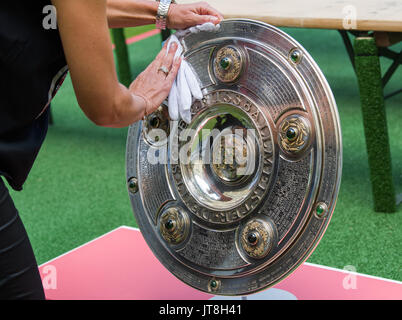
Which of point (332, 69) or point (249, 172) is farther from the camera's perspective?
point (332, 69)

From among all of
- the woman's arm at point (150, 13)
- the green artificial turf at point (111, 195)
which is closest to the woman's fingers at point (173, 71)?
the woman's arm at point (150, 13)

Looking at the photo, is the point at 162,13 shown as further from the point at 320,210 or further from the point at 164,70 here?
the point at 320,210

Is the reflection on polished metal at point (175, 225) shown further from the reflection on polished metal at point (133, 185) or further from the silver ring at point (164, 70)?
the silver ring at point (164, 70)

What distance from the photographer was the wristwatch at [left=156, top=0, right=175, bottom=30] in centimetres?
158

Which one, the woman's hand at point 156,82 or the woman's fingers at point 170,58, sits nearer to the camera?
the woman's hand at point 156,82

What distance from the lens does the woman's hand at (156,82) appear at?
1.45 meters

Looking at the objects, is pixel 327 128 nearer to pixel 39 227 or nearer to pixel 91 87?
pixel 91 87

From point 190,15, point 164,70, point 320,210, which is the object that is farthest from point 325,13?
point 320,210

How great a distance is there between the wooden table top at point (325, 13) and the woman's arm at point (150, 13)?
81cm

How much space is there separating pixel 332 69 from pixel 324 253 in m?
2.58

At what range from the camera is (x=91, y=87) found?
3.63 ft

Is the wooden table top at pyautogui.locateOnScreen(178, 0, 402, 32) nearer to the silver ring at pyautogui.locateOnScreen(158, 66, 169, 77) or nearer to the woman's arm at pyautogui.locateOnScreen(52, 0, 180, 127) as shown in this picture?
the silver ring at pyautogui.locateOnScreen(158, 66, 169, 77)
